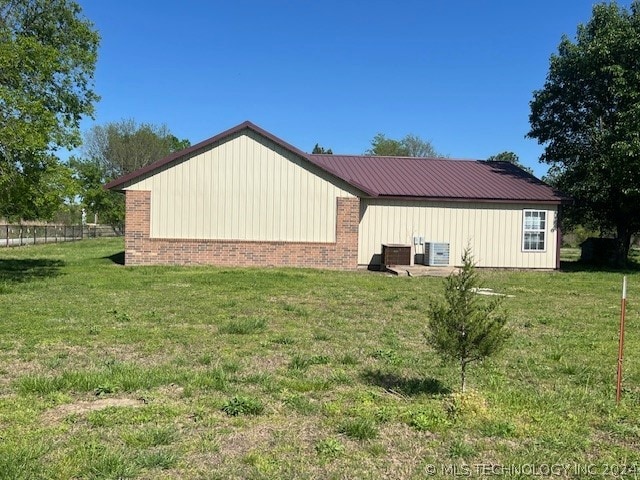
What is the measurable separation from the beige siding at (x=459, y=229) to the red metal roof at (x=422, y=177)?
1.26 ft

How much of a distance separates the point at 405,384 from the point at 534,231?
50.7 feet

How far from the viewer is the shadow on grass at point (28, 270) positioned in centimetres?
1313

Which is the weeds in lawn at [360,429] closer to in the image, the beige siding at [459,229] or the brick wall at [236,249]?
the brick wall at [236,249]

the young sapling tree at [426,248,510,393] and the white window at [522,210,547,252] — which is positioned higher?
the white window at [522,210,547,252]

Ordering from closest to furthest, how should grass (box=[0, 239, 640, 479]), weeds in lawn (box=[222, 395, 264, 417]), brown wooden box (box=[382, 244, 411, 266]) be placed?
grass (box=[0, 239, 640, 479]) → weeds in lawn (box=[222, 395, 264, 417]) → brown wooden box (box=[382, 244, 411, 266])

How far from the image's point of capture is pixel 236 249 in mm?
16812

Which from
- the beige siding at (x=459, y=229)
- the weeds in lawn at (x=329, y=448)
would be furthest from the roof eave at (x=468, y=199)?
the weeds in lawn at (x=329, y=448)

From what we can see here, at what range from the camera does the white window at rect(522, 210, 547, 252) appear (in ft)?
62.0

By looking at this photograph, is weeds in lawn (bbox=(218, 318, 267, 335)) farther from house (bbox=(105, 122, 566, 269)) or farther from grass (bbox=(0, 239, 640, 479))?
house (bbox=(105, 122, 566, 269))

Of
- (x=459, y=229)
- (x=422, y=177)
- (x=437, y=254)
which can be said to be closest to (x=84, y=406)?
(x=437, y=254)

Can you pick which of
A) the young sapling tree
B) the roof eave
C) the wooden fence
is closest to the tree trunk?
the roof eave

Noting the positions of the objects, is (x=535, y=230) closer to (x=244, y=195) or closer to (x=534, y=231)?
(x=534, y=231)

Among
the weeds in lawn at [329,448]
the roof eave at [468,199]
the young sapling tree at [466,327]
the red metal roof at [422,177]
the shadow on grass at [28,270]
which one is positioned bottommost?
the weeds in lawn at [329,448]

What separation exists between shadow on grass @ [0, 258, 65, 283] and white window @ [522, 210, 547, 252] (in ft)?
49.6
